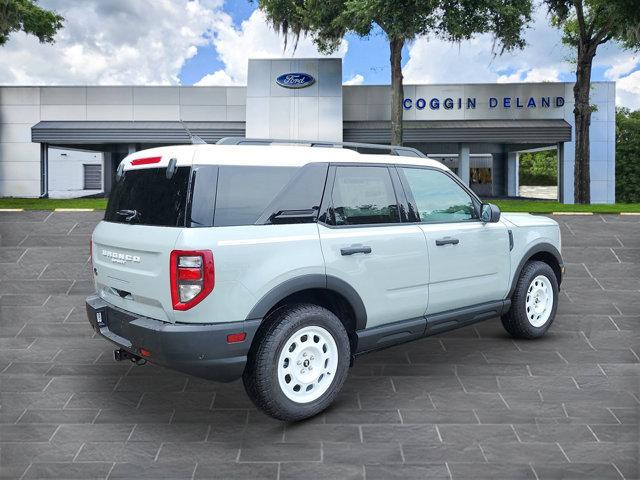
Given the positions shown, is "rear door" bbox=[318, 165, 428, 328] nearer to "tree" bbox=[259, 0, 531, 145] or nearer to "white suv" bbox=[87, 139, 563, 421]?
"white suv" bbox=[87, 139, 563, 421]

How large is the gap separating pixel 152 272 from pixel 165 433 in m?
1.10

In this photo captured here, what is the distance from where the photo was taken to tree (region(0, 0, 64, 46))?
18469 mm

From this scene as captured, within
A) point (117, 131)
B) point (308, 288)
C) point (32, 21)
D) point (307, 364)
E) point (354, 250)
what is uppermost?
point (32, 21)

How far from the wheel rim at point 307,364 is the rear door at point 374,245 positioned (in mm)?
446

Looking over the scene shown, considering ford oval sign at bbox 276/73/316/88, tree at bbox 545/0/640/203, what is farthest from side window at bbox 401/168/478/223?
ford oval sign at bbox 276/73/316/88

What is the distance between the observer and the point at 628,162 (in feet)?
124

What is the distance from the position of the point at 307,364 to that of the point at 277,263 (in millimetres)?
799

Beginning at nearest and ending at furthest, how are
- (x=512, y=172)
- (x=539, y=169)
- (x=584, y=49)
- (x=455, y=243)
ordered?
(x=455, y=243) < (x=584, y=49) < (x=512, y=172) < (x=539, y=169)

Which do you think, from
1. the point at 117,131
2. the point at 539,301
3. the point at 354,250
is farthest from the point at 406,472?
the point at 117,131

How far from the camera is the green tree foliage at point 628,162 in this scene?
3725 cm

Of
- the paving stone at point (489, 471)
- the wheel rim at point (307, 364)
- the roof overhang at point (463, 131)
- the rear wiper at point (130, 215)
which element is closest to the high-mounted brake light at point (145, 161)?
the rear wiper at point (130, 215)

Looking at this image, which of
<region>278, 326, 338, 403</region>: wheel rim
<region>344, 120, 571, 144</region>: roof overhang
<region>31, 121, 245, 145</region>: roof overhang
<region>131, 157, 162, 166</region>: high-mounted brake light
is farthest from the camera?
<region>31, 121, 245, 145</region>: roof overhang

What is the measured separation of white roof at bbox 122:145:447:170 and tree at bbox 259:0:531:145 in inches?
579

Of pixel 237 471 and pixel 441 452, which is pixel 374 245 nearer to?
pixel 441 452
